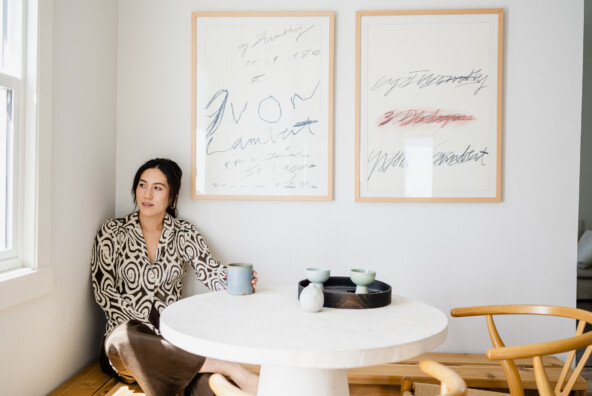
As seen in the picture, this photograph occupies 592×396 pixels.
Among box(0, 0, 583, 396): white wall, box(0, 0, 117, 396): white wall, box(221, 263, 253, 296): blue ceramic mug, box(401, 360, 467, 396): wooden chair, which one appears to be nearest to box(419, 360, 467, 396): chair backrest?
box(401, 360, 467, 396): wooden chair

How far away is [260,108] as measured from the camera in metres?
2.58

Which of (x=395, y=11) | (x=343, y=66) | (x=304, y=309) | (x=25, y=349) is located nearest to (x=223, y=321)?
(x=304, y=309)

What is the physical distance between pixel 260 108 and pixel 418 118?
0.88 metres

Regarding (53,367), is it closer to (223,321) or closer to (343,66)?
(223,321)

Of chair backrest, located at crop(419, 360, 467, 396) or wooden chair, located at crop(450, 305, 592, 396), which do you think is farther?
wooden chair, located at crop(450, 305, 592, 396)

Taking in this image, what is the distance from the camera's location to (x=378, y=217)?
2.58 metres

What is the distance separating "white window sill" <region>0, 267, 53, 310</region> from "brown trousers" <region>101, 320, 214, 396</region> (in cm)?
39

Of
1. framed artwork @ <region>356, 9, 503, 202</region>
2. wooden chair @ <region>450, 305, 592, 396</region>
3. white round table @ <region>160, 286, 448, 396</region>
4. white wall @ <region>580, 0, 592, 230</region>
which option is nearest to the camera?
white round table @ <region>160, 286, 448, 396</region>

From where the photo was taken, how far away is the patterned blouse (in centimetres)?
226

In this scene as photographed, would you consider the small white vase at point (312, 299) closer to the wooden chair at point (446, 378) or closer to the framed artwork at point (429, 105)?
the wooden chair at point (446, 378)

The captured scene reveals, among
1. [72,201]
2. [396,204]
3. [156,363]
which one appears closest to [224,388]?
[156,363]

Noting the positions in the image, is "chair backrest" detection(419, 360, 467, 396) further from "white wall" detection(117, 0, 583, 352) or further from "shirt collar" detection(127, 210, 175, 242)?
"shirt collar" detection(127, 210, 175, 242)

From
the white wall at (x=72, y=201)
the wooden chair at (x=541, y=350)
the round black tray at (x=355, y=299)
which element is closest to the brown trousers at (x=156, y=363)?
the white wall at (x=72, y=201)

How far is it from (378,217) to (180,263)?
1.12 metres
